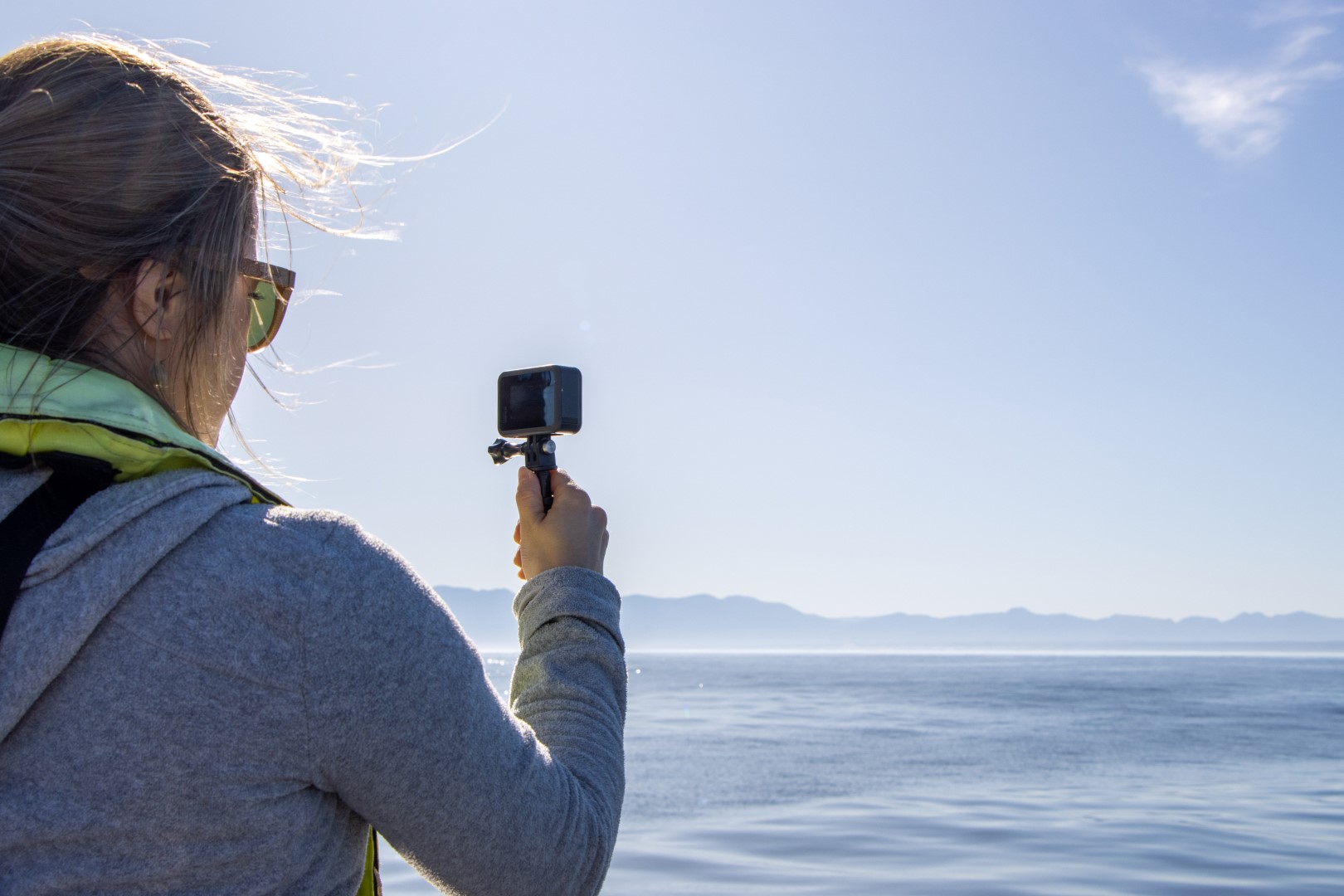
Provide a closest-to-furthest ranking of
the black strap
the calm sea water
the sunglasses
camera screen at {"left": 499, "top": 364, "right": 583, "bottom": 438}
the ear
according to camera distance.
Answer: the black strap
the ear
the sunglasses
camera screen at {"left": 499, "top": 364, "right": 583, "bottom": 438}
the calm sea water

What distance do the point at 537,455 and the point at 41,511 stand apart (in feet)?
2.41

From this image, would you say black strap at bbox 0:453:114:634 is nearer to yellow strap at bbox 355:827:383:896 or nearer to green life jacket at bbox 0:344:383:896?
green life jacket at bbox 0:344:383:896

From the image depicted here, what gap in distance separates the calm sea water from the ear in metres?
7.69

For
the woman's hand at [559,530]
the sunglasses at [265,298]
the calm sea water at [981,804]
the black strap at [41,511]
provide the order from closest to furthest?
the black strap at [41,511]
the sunglasses at [265,298]
the woman's hand at [559,530]
the calm sea water at [981,804]

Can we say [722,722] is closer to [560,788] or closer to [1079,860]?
[1079,860]

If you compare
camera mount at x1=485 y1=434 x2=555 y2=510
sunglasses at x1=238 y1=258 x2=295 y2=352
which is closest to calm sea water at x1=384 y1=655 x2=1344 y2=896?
camera mount at x1=485 y1=434 x2=555 y2=510

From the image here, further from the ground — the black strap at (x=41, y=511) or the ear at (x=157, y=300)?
the ear at (x=157, y=300)

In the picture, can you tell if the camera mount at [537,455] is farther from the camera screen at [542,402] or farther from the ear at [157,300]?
the ear at [157,300]

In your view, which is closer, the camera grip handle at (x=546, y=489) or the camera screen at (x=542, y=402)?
the camera grip handle at (x=546, y=489)

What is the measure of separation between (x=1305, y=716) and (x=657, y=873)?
26.0m

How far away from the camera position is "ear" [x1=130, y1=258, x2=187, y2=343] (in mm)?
1102

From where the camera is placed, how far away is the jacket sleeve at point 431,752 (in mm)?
964

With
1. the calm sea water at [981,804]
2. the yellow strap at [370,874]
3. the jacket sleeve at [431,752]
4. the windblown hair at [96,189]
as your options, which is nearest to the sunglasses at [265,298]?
the windblown hair at [96,189]

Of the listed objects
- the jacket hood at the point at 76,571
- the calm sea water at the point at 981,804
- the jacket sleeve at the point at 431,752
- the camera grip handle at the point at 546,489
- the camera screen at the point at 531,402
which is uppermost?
the camera screen at the point at 531,402
